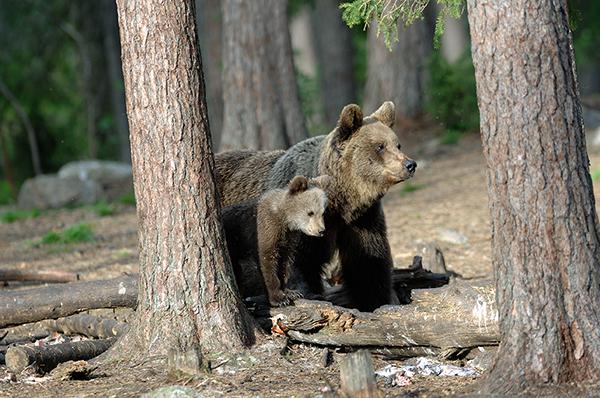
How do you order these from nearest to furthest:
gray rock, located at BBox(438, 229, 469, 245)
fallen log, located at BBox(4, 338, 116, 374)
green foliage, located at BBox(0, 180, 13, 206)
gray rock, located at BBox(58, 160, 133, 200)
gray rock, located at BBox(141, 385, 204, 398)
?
gray rock, located at BBox(141, 385, 204, 398)
fallen log, located at BBox(4, 338, 116, 374)
gray rock, located at BBox(438, 229, 469, 245)
gray rock, located at BBox(58, 160, 133, 200)
green foliage, located at BBox(0, 180, 13, 206)

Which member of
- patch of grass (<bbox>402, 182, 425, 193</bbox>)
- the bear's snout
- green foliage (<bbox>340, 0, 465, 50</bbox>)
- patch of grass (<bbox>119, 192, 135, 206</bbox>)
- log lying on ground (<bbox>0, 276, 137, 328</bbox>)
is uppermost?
green foliage (<bbox>340, 0, 465, 50</bbox>)

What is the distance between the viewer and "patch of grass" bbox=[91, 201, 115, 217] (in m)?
15.4

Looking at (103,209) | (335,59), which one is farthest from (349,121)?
(335,59)

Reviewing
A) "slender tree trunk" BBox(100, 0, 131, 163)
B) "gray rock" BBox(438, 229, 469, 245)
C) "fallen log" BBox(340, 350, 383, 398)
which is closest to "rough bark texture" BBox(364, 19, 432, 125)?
"slender tree trunk" BBox(100, 0, 131, 163)

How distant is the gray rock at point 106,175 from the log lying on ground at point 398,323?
11459 millimetres

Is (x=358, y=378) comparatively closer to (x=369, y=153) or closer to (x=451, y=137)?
(x=369, y=153)

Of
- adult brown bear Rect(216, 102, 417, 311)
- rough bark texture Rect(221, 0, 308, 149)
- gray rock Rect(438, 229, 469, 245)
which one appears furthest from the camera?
rough bark texture Rect(221, 0, 308, 149)

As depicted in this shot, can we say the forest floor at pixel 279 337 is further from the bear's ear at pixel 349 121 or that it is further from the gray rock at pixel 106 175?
the gray rock at pixel 106 175

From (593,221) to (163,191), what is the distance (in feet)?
9.18

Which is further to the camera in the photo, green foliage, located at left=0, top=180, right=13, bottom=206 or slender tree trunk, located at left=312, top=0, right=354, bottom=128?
slender tree trunk, located at left=312, top=0, right=354, bottom=128

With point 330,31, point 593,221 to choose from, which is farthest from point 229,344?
point 330,31

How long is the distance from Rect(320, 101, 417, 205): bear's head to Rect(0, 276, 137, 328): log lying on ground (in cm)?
195

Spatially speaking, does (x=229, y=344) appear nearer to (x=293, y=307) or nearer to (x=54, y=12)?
(x=293, y=307)

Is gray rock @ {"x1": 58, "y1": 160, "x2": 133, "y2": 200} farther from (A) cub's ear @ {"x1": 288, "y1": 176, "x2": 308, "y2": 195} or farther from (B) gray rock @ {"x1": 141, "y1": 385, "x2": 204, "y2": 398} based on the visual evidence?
(B) gray rock @ {"x1": 141, "y1": 385, "x2": 204, "y2": 398}
